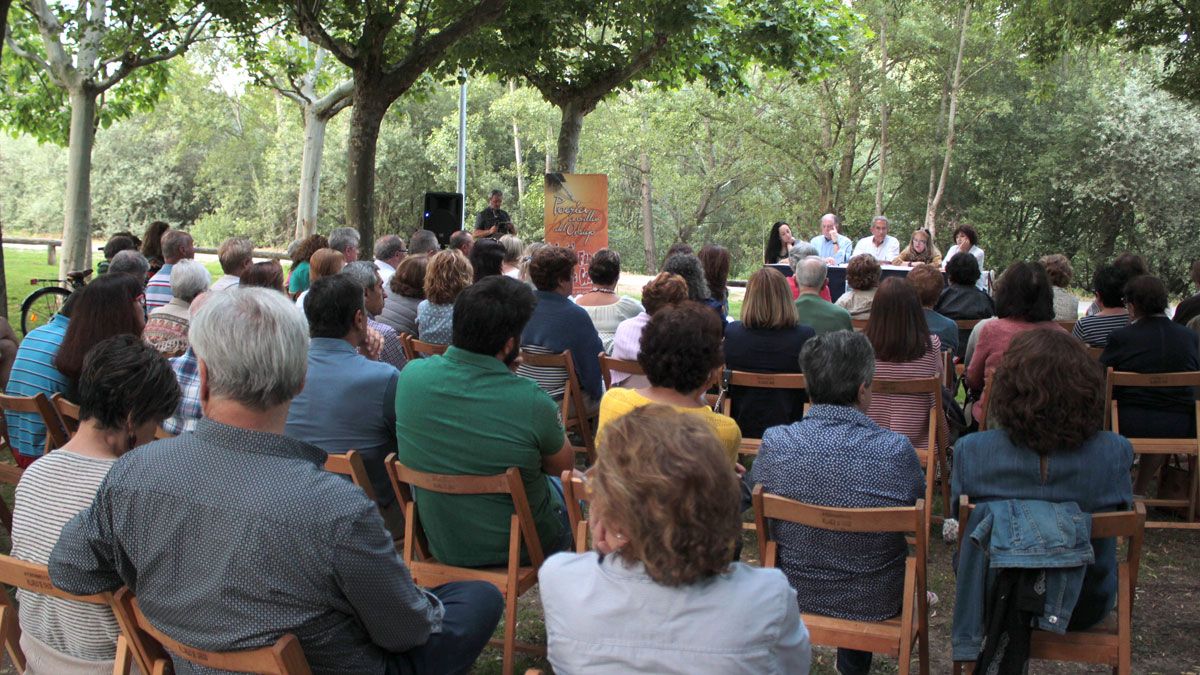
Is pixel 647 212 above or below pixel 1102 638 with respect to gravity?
above

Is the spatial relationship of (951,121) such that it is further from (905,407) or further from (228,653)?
(228,653)

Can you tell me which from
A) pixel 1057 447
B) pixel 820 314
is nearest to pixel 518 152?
pixel 820 314

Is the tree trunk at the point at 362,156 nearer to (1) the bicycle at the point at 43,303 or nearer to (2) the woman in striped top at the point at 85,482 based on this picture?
(1) the bicycle at the point at 43,303

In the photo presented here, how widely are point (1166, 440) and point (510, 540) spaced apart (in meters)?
3.67

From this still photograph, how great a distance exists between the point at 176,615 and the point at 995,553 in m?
2.17

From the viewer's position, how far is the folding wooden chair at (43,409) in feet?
12.8

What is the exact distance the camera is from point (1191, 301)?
6574mm

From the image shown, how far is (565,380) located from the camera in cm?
579

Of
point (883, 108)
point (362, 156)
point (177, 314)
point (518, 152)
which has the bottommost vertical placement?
point (177, 314)

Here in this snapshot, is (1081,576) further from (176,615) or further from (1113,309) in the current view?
(1113,309)

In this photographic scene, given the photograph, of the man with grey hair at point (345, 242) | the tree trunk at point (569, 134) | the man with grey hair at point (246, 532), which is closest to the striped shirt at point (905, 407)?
the man with grey hair at point (246, 532)

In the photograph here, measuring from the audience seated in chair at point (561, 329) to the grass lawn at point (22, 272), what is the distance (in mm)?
9033

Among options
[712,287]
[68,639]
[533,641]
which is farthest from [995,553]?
[712,287]

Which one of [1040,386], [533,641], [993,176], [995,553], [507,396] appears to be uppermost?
[993,176]
